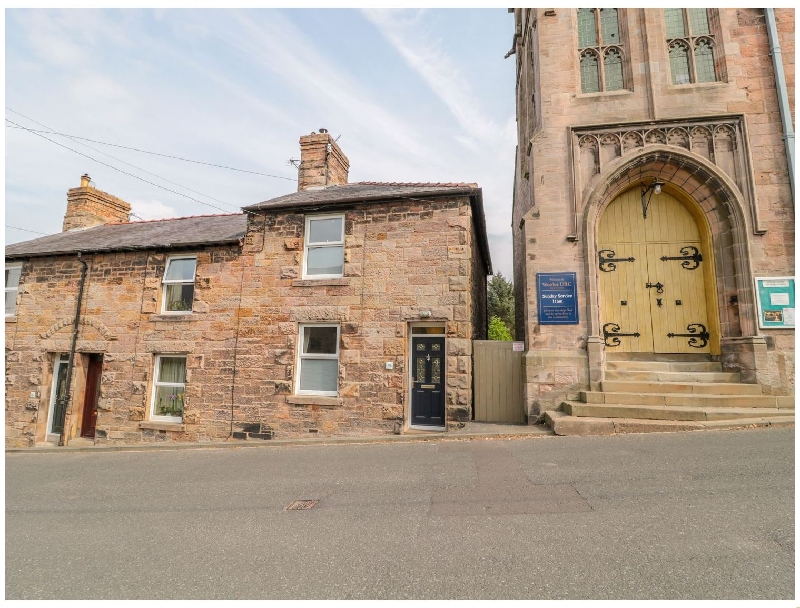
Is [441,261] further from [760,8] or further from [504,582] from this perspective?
[760,8]

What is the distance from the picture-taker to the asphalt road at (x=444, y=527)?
9.43 feet

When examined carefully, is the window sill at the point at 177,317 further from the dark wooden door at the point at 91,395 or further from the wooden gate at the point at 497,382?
the wooden gate at the point at 497,382

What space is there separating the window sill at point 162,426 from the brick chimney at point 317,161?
7310 mm

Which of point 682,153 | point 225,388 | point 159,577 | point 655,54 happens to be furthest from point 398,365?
point 655,54

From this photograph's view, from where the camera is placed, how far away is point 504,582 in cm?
282

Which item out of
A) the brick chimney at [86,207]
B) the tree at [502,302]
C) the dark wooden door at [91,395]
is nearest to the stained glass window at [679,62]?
the dark wooden door at [91,395]

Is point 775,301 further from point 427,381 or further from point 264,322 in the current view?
point 264,322

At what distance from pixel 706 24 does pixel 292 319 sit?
11.7 meters

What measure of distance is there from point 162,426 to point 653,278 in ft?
40.1

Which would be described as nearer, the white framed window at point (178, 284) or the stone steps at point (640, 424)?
the stone steps at point (640, 424)

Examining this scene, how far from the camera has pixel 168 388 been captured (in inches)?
413

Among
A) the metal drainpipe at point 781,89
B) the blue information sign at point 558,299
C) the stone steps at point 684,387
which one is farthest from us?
the blue information sign at point 558,299

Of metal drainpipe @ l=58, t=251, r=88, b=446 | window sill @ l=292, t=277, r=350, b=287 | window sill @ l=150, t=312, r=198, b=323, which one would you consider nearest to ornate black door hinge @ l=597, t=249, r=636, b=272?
window sill @ l=292, t=277, r=350, b=287
